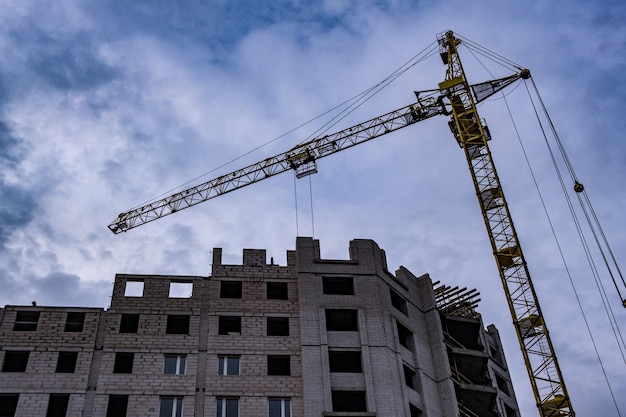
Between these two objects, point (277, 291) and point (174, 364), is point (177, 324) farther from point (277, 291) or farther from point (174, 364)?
point (277, 291)

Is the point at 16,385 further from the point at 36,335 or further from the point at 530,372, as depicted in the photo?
the point at 530,372

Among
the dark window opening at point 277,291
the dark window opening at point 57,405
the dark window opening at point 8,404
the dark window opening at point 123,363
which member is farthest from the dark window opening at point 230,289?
the dark window opening at point 8,404

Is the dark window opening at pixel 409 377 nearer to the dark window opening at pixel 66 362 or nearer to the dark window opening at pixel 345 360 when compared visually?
the dark window opening at pixel 345 360

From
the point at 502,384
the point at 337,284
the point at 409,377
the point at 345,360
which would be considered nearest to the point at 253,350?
the point at 345,360

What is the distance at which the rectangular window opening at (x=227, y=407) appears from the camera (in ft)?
194

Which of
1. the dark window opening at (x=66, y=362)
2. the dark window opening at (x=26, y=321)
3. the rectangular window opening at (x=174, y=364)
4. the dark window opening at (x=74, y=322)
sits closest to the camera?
the dark window opening at (x=66, y=362)

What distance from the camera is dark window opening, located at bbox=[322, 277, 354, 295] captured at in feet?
222

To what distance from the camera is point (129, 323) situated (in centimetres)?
6438

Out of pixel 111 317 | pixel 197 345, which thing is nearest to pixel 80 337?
pixel 111 317

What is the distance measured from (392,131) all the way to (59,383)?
46.2 m

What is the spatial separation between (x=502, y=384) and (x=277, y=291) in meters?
27.3

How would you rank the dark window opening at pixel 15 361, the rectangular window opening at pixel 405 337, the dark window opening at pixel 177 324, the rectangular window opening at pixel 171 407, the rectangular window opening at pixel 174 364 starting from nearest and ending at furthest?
the rectangular window opening at pixel 171 407, the dark window opening at pixel 15 361, the rectangular window opening at pixel 174 364, the dark window opening at pixel 177 324, the rectangular window opening at pixel 405 337

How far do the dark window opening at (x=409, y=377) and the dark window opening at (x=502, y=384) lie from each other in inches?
669

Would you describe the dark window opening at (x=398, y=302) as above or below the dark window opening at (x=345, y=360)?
above
